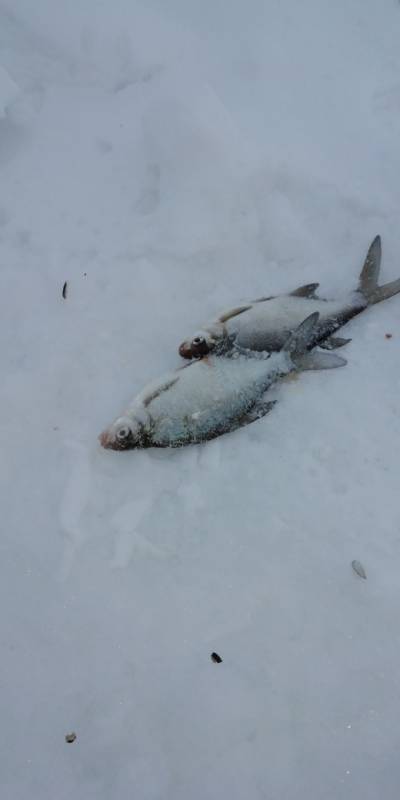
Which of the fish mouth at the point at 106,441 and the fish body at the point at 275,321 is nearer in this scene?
the fish mouth at the point at 106,441

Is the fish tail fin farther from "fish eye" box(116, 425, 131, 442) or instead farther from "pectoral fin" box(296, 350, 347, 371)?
"fish eye" box(116, 425, 131, 442)

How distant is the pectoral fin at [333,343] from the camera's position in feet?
12.7

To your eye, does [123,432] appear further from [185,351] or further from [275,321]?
[275,321]

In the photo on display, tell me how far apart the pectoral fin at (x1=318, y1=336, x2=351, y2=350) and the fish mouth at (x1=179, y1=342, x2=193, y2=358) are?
2.90 ft

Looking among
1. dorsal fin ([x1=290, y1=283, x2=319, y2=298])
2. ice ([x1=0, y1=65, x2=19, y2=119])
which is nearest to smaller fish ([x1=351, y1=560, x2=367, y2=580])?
dorsal fin ([x1=290, y1=283, x2=319, y2=298])

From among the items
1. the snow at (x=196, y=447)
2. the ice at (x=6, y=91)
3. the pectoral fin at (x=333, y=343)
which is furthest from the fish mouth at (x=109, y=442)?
the ice at (x=6, y=91)

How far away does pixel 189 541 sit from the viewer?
3.46m

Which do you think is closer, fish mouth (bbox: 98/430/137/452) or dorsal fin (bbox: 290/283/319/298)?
fish mouth (bbox: 98/430/137/452)

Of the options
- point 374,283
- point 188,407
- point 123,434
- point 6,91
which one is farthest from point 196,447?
point 6,91

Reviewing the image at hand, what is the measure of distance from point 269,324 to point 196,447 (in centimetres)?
93

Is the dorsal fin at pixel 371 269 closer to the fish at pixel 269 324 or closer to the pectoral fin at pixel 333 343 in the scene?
the fish at pixel 269 324

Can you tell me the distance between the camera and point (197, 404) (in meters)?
3.51

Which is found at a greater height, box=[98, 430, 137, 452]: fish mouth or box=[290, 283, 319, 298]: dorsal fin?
box=[290, 283, 319, 298]: dorsal fin

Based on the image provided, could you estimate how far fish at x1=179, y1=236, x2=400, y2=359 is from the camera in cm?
373
